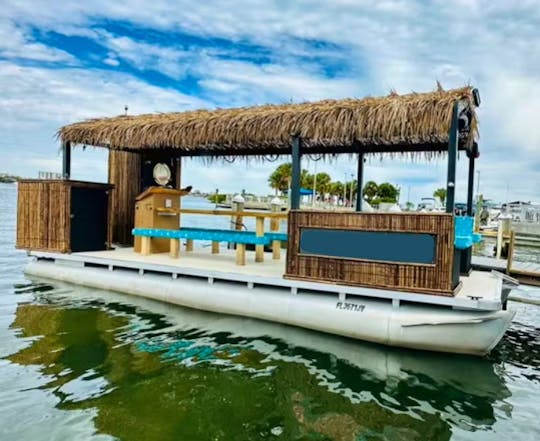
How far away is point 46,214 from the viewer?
8.57 metres

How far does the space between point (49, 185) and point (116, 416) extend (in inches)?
232

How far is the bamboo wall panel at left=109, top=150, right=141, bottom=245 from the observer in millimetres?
9789

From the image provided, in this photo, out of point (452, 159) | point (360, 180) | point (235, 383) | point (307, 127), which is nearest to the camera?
point (235, 383)

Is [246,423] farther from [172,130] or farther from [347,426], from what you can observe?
[172,130]

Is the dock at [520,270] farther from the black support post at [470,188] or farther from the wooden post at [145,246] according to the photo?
the wooden post at [145,246]

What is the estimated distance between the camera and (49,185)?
8477 mm

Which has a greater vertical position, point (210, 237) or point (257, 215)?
point (257, 215)

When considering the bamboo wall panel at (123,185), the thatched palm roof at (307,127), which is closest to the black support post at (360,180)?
the thatched palm roof at (307,127)

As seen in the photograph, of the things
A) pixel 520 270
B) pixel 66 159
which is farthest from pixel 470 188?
pixel 66 159

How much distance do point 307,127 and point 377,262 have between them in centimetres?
197

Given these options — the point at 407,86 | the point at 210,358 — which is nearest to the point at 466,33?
the point at 407,86

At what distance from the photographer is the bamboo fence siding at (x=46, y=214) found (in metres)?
8.41

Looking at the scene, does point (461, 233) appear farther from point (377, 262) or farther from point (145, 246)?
point (145, 246)

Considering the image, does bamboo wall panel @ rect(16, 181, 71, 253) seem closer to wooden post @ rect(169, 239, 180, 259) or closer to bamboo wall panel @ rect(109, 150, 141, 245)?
bamboo wall panel @ rect(109, 150, 141, 245)
